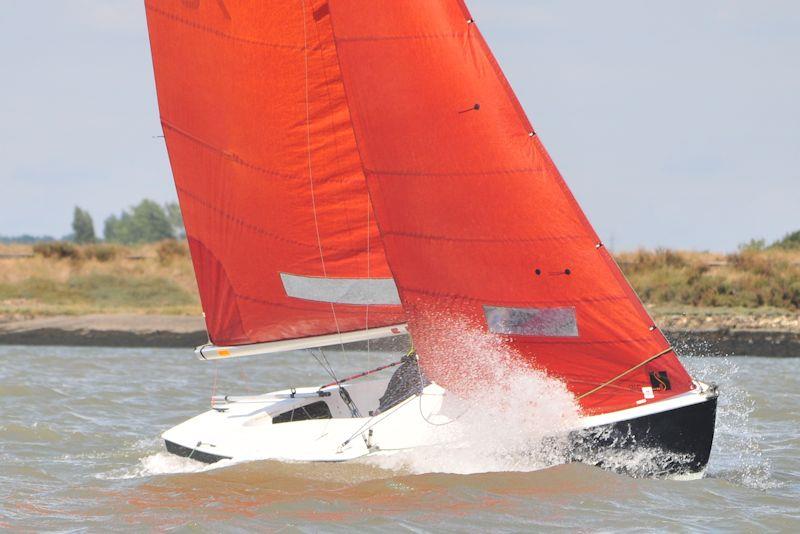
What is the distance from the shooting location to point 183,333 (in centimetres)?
3080

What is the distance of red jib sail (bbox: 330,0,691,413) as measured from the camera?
11.1 meters

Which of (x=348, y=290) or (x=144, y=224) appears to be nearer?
(x=348, y=290)

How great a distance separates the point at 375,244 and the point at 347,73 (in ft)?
6.12

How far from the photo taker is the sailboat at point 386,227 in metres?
11.1

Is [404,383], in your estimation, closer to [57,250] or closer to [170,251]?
[170,251]

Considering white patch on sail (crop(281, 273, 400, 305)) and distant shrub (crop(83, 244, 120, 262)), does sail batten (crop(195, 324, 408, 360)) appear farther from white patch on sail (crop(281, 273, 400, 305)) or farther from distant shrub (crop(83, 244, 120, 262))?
Answer: distant shrub (crop(83, 244, 120, 262))

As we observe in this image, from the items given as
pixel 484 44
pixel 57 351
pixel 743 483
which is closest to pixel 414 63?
pixel 484 44

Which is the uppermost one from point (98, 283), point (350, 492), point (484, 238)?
point (98, 283)

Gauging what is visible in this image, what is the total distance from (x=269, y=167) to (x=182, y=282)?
2782 centimetres

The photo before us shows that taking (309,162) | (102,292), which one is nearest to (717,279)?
(102,292)

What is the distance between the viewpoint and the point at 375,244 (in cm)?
1284

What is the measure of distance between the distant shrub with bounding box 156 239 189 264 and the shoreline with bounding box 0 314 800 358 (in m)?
9.34

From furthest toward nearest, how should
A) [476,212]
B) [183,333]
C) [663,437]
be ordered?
[183,333], [476,212], [663,437]

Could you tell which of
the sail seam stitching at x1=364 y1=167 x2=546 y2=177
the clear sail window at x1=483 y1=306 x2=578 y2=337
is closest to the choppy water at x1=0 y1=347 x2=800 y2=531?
the clear sail window at x1=483 y1=306 x2=578 y2=337
